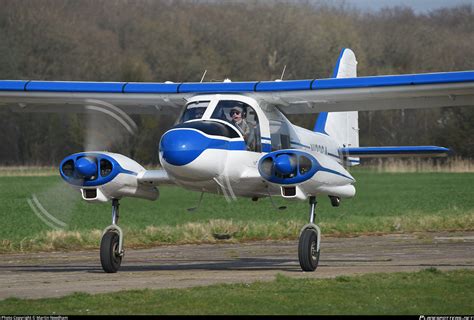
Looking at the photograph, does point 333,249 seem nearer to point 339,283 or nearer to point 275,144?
point 275,144

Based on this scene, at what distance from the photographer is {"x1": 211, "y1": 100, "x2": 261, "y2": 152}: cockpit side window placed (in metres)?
16.2

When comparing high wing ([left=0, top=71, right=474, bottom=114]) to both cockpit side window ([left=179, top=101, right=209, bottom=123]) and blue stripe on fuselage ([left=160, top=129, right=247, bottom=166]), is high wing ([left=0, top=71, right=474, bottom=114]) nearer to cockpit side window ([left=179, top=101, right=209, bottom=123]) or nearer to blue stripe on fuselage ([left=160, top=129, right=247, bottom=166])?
cockpit side window ([left=179, top=101, right=209, bottom=123])

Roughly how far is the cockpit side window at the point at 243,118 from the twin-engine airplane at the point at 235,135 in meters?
0.02

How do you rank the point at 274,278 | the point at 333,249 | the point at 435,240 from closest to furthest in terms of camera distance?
the point at 274,278, the point at 333,249, the point at 435,240

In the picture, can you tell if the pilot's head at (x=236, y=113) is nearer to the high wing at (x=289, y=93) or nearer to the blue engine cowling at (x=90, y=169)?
the high wing at (x=289, y=93)

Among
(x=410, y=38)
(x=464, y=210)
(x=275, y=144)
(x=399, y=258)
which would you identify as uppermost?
(x=410, y=38)

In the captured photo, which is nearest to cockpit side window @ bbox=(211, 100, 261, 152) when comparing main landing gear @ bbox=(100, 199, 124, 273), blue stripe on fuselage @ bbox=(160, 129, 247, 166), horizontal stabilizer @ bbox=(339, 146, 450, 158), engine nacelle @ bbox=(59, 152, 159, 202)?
blue stripe on fuselage @ bbox=(160, 129, 247, 166)

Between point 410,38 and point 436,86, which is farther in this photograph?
point 410,38

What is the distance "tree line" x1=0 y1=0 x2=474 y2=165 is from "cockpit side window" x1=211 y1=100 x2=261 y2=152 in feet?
109

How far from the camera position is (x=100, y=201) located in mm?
16625

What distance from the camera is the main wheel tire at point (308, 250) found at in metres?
16.1

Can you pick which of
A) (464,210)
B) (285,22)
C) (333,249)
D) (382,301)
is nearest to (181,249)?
(333,249)

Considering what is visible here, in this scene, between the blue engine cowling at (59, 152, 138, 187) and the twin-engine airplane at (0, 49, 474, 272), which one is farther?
the blue engine cowling at (59, 152, 138, 187)

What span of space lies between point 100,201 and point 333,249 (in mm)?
6671
